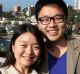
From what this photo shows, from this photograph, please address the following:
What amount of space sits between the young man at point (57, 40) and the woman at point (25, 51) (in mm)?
87

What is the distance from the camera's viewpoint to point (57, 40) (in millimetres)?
1997

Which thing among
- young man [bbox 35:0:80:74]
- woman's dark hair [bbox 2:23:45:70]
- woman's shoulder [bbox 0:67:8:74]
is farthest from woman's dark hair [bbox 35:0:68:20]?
woman's shoulder [bbox 0:67:8:74]

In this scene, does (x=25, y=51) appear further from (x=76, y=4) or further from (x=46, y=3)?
(x=76, y=4)

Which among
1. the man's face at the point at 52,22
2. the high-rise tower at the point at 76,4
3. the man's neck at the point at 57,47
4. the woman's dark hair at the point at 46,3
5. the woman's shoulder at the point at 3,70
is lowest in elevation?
the high-rise tower at the point at 76,4

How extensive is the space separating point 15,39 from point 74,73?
344 mm

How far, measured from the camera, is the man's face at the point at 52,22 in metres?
1.95

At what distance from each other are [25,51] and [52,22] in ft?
0.76

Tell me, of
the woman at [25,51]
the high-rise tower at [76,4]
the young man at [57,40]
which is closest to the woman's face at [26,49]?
the woman at [25,51]

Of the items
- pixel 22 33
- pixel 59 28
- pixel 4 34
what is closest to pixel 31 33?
pixel 22 33

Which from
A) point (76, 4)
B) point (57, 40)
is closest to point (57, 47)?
point (57, 40)

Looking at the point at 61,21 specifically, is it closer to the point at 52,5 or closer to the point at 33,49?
the point at 52,5

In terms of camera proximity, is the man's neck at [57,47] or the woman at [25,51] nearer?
the woman at [25,51]

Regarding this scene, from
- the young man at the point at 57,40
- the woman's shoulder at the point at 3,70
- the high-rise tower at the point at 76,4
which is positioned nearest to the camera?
the woman's shoulder at the point at 3,70

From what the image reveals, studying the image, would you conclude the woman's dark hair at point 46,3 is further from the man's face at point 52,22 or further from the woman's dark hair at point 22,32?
the woman's dark hair at point 22,32
